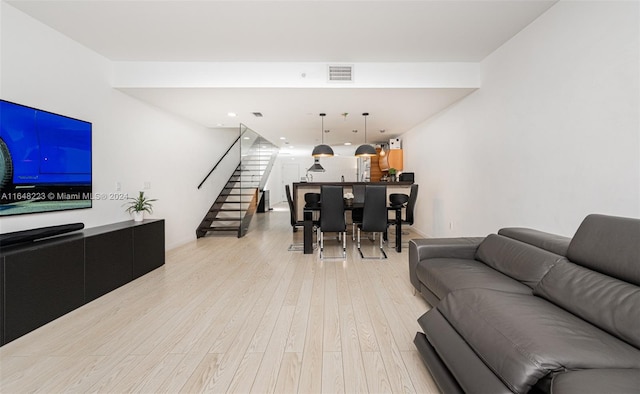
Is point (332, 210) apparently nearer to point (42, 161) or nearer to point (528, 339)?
point (528, 339)

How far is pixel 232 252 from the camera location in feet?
15.4

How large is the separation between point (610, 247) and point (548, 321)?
64cm

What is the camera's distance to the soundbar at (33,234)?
2.19 m

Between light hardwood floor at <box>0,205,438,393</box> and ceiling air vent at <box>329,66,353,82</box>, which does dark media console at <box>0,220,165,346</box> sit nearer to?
light hardwood floor at <box>0,205,438,393</box>

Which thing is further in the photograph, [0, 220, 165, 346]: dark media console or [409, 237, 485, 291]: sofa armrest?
[409, 237, 485, 291]: sofa armrest

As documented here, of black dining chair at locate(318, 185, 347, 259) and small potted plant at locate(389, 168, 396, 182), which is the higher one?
small potted plant at locate(389, 168, 396, 182)

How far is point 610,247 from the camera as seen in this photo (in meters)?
1.54

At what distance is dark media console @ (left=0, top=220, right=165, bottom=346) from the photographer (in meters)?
2.06

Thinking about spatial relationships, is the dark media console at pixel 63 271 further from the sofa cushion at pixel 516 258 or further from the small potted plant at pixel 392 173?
the small potted plant at pixel 392 173

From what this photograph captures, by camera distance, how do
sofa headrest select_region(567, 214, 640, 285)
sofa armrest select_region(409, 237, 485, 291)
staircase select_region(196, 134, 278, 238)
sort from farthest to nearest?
staircase select_region(196, 134, 278, 238) → sofa armrest select_region(409, 237, 485, 291) → sofa headrest select_region(567, 214, 640, 285)

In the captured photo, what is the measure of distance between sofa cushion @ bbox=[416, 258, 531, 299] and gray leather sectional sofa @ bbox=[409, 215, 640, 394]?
0.04 feet

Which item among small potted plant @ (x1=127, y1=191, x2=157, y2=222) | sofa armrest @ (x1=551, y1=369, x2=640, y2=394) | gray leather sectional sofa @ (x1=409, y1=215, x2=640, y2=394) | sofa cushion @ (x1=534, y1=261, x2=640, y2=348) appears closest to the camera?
sofa armrest @ (x1=551, y1=369, x2=640, y2=394)

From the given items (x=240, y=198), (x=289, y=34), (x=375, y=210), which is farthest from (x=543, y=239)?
(x=240, y=198)

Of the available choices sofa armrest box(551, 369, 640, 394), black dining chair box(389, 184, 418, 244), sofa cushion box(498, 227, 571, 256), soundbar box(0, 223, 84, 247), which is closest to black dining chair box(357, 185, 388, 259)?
black dining chair box(389, 184, 418, 244)
